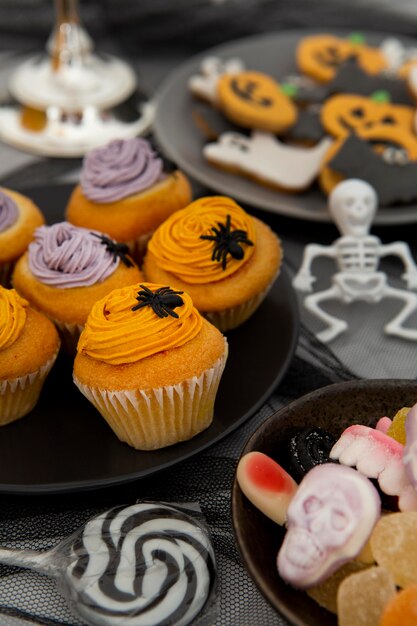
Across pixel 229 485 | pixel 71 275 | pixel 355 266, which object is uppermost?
pixel 71 275

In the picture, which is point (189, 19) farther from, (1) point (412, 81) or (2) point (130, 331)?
(2) point (130, 331)

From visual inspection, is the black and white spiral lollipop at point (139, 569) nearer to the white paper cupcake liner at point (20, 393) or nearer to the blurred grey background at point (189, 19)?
the white paper cupcake liner at point (20, 393)

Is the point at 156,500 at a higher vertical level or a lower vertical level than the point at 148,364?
lower

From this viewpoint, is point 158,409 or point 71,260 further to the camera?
point 71,260

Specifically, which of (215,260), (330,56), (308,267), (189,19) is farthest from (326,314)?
(189,19)

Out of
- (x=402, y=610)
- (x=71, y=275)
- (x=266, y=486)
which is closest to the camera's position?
(x=402, y=610)

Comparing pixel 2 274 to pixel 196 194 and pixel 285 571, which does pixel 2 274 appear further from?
pixel 285 571

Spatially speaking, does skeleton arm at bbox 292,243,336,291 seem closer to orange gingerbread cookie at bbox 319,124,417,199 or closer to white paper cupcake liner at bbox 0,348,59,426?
orange gingerbread cookie at bbox 319,124,417,199

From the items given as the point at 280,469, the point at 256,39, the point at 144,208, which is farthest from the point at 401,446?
the point at 256,39
